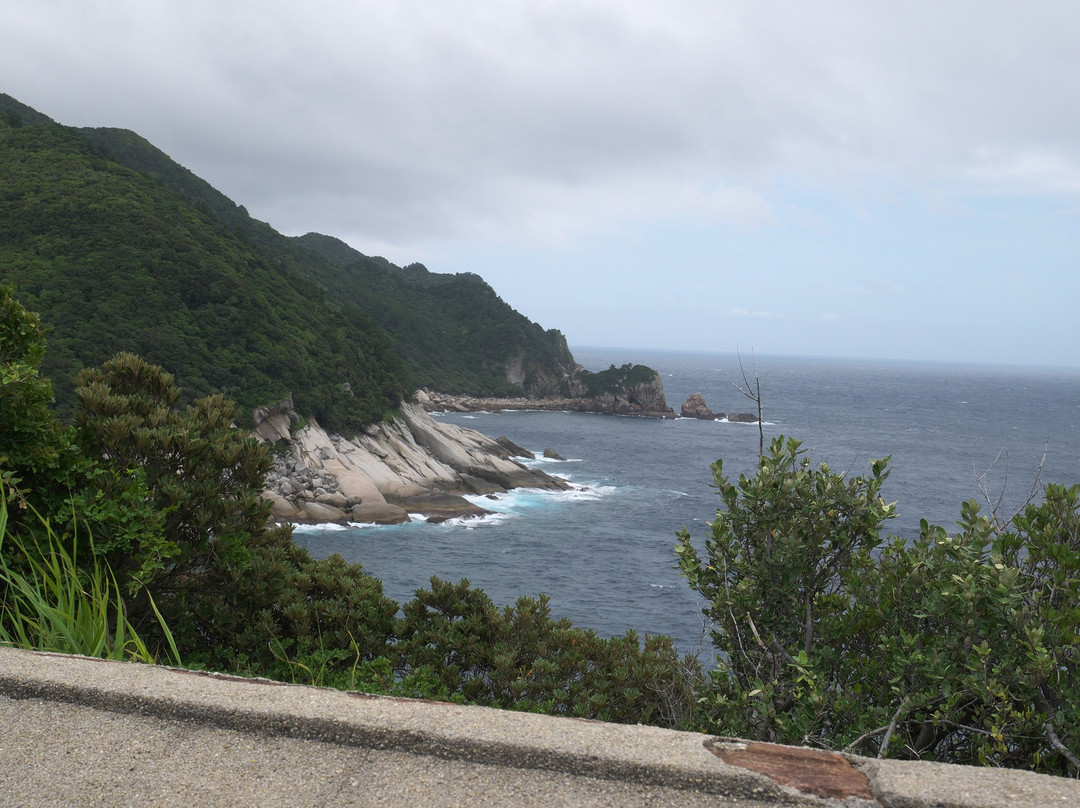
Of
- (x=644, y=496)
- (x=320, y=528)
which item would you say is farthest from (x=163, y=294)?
(x=644, y=496)

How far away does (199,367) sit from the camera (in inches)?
1567

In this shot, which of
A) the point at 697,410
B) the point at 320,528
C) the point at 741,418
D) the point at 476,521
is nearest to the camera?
the point at 320,528

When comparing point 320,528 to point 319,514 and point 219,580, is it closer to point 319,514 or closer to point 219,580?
point 319,514

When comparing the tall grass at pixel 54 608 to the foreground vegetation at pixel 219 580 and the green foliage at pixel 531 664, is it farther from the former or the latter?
the green foliage at pixel 531 664

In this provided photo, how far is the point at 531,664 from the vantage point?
7.34 metres

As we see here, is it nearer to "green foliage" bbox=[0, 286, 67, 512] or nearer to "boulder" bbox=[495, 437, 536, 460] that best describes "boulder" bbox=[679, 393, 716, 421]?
"boulder" bbox=[495, 437, 536, 460]

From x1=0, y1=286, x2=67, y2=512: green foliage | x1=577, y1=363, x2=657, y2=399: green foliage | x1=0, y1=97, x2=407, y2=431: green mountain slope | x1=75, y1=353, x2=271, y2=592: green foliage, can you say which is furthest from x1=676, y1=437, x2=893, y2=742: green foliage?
x1=577, y1=363, x2=657, y2=399: green foliage

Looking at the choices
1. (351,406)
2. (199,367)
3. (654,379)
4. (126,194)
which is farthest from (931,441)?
(126,194)

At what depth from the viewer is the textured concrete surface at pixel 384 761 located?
249 centimetres

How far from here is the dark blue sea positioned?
85.9ft

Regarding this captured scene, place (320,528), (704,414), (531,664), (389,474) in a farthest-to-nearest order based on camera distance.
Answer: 1. (704,414)
2. (389,474)
3. (320,528)
4. (531,664)

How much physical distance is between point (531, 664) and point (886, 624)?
4.16m

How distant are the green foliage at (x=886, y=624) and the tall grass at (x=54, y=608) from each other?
3234 mm

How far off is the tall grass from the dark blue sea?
3.89m
